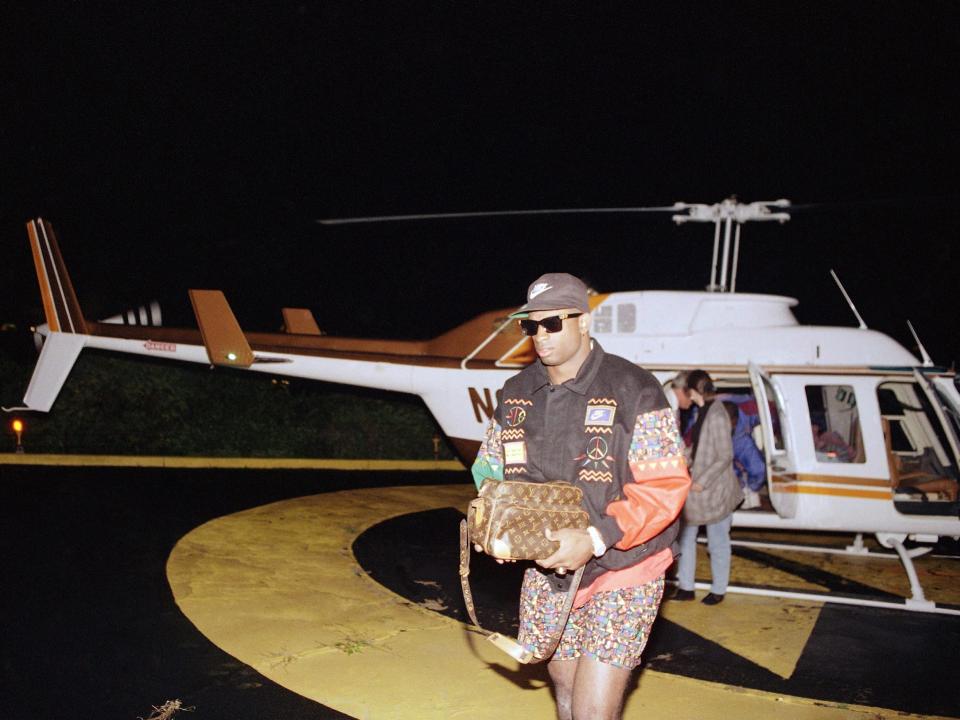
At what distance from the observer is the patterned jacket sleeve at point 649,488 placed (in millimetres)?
2361

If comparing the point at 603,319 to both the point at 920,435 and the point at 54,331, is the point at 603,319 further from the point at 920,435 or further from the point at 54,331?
the point at 54,331

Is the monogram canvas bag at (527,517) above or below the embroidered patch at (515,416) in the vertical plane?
below

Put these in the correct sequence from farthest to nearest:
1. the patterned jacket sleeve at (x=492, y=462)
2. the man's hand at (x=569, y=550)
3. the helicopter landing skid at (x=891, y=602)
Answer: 1. the helicopter landing skid at (x=891, y=602)
2. the patterned jacket sleeve at (x=492, y=462)
3. the man's hand at (x=569, y=550)

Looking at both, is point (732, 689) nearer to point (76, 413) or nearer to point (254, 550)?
point (254, 550)

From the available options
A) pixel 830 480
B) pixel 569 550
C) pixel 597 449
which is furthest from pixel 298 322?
pixel 569 550

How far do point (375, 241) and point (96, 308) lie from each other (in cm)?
1241

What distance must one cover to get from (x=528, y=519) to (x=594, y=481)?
0.28 m

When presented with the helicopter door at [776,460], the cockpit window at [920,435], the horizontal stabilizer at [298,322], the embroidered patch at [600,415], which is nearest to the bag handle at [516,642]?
the embroidered patch at [600,415]

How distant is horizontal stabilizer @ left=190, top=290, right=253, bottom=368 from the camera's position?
9.20 metres

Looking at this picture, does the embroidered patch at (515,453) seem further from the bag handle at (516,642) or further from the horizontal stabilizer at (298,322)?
the horizontal stabilizer at (298,322)

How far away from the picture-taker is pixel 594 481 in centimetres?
248

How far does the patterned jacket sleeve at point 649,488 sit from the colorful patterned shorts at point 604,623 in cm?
28

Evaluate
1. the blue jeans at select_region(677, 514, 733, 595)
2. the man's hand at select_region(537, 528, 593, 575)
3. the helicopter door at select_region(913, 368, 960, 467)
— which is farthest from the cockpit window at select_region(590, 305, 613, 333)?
the man's hand at select_region(537, 528, 593, 575)

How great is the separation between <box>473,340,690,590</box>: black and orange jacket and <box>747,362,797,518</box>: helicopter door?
4.20m
